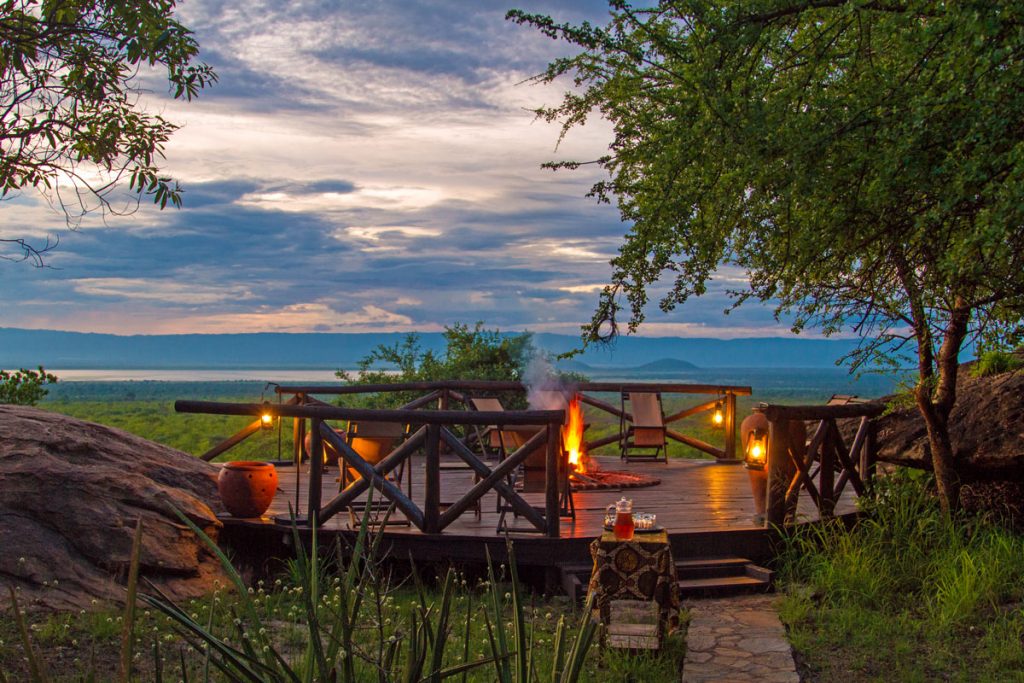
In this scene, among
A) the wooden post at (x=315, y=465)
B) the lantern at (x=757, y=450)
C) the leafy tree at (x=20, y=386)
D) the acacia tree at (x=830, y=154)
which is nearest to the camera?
the acacia tree at (x=830, y=154)

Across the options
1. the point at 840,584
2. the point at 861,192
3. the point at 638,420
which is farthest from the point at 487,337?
the point at 861,192

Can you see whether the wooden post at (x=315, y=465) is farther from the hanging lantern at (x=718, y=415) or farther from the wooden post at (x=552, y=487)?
the hanging lantern at (x=718, y=415)

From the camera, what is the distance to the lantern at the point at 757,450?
758 cm

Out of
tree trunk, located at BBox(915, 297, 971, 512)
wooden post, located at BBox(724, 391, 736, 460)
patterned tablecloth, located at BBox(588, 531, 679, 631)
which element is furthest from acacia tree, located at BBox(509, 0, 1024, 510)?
wooden post, located at BBox(724, 391, 736, 460)

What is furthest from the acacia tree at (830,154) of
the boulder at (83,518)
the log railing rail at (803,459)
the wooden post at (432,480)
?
the boulder at (83,518)

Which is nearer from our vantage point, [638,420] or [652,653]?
[652,653]

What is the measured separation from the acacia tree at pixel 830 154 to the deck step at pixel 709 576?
176 centimetres

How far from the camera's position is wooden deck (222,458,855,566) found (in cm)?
698

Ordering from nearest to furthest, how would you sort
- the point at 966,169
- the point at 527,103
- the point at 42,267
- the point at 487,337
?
the point at 966,169 → the point at 42,267 → the point at 527,103 → the point at 487,337

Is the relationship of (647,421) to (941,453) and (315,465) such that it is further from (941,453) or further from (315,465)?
(315,465)

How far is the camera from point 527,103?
27.8 feet

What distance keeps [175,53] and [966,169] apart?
16.0ft

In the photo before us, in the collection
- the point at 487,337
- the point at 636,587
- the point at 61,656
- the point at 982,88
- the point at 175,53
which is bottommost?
the point at 61,656

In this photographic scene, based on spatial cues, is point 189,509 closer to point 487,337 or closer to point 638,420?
point 638,420
